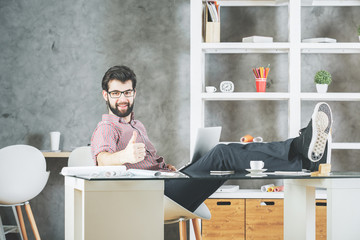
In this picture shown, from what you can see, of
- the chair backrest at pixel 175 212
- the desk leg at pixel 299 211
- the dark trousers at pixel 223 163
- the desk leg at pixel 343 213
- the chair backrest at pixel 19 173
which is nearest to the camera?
the desk leg at pixel 343 213

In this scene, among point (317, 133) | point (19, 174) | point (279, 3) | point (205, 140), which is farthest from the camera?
point (279, 3)

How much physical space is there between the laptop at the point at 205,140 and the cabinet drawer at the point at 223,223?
91 cm

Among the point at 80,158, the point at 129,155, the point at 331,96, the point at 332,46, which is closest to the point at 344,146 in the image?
the point at 331,96

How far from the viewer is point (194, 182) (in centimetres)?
254

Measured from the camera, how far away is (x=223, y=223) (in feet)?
11.4

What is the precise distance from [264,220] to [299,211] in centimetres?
127

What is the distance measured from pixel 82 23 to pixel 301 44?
2073mm

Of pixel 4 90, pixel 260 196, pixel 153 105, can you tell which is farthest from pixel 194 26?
pixel 4 90

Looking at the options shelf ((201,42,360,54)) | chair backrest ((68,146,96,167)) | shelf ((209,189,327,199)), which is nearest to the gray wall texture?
shelf ((201,42,360,54))

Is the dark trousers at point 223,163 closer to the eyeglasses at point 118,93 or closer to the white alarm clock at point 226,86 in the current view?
the eyeglasses at point 118,93

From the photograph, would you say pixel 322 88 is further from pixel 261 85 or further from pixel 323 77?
pixel 261 85

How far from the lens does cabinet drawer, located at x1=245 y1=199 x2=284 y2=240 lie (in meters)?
3.45

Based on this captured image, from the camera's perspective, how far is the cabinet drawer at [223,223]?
3459 mm

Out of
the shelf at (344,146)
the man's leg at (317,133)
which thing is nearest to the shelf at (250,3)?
the shelf at (344,146)
